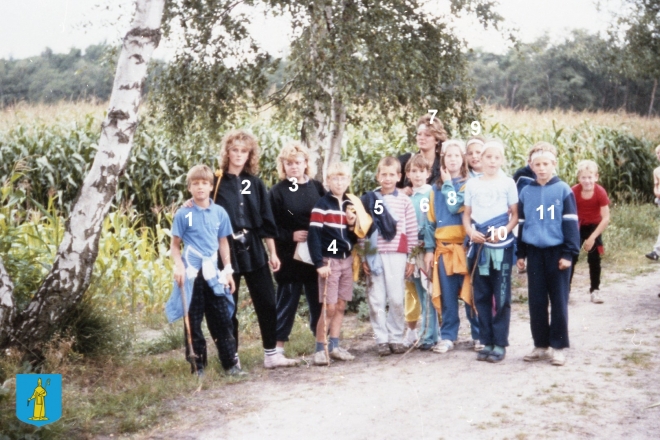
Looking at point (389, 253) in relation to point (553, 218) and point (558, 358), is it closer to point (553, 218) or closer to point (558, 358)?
point (553, 218)

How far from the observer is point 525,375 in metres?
5.40

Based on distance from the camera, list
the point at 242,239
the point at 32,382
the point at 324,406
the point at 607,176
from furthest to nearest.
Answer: the point at 607,176 → the point at 242,239 → the point at 324,406 → the point at 32,382

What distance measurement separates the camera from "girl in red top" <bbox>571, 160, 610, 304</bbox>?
7.61 meters

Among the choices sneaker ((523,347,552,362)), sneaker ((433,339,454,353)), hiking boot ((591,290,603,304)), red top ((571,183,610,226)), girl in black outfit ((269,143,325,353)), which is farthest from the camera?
hiking boot ((591,290,603,304))

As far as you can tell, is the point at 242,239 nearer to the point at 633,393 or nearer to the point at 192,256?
the point at 192,256

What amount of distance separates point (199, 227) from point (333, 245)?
113 cm

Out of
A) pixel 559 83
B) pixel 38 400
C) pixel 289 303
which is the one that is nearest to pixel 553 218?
pixel 289 303

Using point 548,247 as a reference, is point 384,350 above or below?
below

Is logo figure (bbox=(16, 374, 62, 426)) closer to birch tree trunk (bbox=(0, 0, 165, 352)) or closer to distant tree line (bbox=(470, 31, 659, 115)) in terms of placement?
birch tree trunk (bbox=(0, 0, 165, 352))

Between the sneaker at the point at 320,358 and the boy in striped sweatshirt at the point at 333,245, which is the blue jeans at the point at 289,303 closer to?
the boy in striped sweatshirt at the point at 333,245

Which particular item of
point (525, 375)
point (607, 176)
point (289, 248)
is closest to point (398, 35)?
point (289, 248)

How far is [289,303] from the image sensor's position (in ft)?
20.6

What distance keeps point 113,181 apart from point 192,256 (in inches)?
39.0

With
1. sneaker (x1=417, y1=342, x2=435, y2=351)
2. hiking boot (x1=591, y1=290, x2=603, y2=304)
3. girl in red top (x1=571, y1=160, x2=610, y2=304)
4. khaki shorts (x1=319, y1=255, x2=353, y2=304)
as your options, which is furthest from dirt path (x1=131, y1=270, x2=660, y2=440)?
hiking boot (x1=591, y1=290, x2=603, y2=304)
